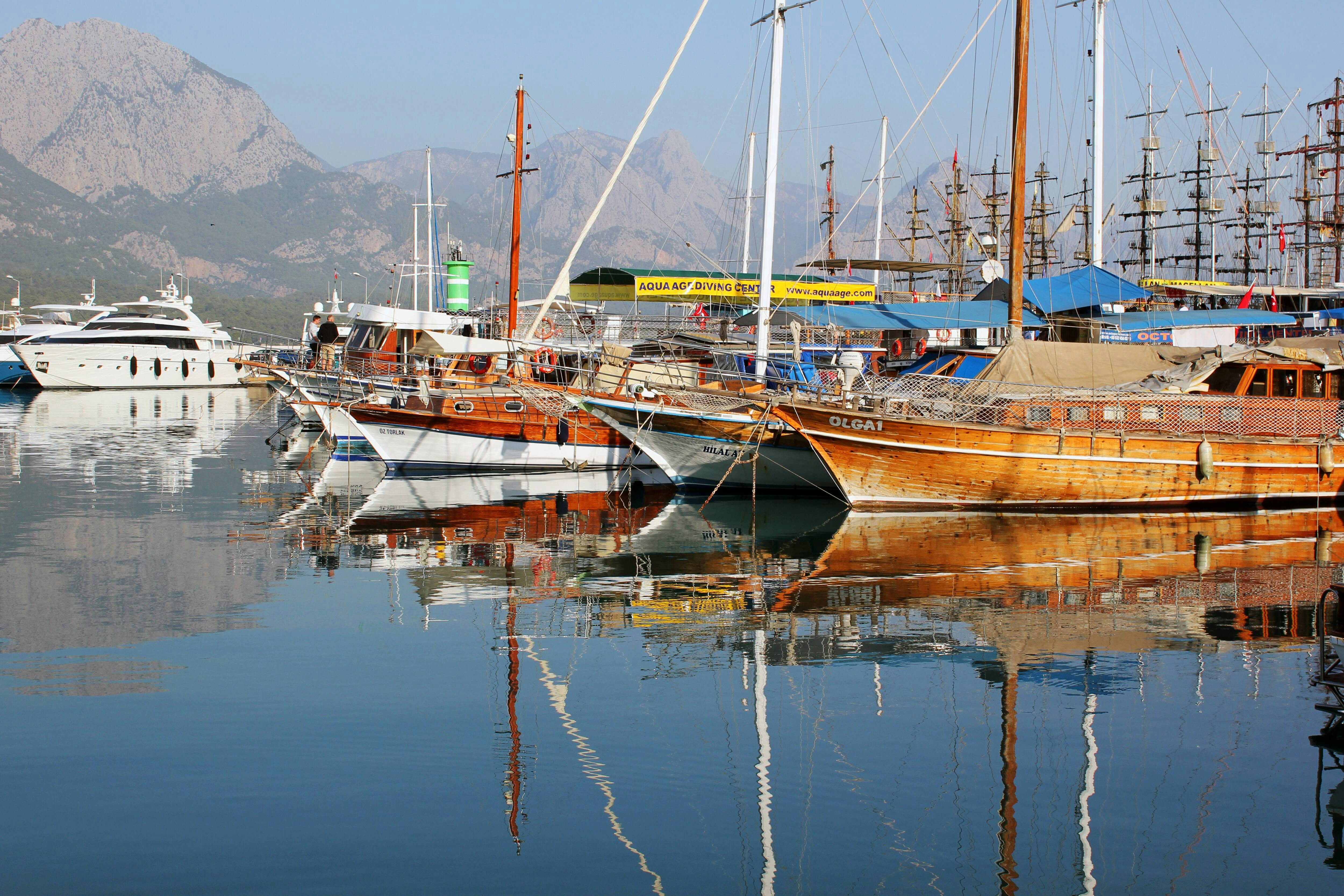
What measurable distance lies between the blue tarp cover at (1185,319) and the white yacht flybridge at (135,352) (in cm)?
4867

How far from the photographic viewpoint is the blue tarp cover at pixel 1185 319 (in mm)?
30984

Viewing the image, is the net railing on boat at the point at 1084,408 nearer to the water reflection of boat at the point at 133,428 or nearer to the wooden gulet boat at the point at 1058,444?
the wooden gulet boat at the point at 1058,444

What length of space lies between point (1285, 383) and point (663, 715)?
1793cm

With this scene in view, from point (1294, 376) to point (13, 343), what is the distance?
6869cm

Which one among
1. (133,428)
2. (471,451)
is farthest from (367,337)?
(133,428)

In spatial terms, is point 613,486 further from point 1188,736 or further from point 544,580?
point 1188,736

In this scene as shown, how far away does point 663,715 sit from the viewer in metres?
9.41

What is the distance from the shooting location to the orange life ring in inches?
963

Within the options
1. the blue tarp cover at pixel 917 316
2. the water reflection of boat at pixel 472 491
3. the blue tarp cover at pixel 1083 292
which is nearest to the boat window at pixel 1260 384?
the blue tarp cover at pixel 917 316

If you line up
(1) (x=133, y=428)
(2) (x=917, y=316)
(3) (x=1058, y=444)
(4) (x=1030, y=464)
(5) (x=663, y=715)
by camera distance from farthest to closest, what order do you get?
(1) (x=133, y=428)
(2) (x=917, y=316)
(4) (x=1030, y=464)
(3) (x=1058, y=444)
(5) (x=663, y=715)

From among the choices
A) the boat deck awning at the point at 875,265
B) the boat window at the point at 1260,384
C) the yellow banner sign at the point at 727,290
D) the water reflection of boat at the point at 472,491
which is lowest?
the water reflection of boat at the point at 472,491

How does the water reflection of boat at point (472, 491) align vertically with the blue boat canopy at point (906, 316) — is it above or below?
below

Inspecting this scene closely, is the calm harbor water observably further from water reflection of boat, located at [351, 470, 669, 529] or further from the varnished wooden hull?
water reflection of boat, located at [351, 470, 669, 529]

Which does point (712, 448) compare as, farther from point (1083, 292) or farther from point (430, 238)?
point (430, 238)
